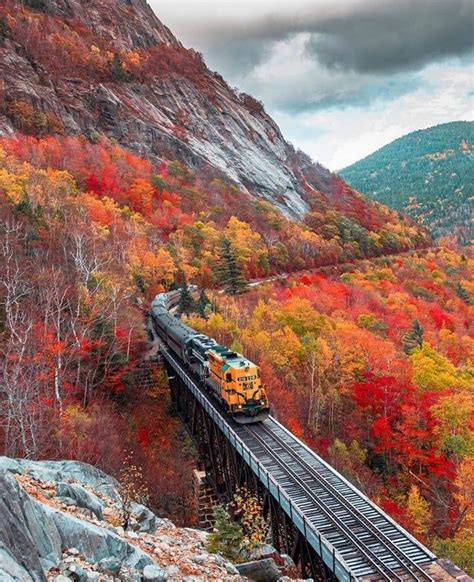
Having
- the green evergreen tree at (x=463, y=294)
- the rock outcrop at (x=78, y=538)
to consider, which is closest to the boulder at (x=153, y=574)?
the rock outcrop at (x=78, y=538)

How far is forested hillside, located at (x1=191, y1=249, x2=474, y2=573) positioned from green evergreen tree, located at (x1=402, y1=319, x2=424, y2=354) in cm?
13

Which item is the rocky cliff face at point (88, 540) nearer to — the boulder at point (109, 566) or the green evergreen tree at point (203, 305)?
the boulder at point (109, 566)

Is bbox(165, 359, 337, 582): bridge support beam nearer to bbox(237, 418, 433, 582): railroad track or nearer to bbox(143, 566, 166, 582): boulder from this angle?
bbox(237, 418, 433, 582): railroad track

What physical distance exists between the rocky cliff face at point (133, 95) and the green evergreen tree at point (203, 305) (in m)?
50.7

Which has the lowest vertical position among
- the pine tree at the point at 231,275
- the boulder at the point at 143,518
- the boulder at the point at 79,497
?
the boulder at the point at 143,518

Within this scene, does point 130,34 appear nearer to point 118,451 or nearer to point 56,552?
point 118,451

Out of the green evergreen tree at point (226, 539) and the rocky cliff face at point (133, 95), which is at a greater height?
the rocky cliff face at point (133, 95)

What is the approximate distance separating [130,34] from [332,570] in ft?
476

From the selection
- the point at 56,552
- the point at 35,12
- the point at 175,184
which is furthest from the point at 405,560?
the point at 35,12

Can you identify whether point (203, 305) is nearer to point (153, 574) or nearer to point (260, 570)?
point (260, 570)

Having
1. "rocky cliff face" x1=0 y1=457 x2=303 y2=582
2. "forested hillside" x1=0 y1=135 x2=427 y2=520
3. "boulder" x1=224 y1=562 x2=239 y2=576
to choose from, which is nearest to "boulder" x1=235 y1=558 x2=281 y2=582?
"rocky cliff face" x1=0 y1=457 x2=303 y2=582

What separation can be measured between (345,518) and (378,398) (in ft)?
87.8

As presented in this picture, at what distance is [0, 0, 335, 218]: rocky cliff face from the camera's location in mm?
96812

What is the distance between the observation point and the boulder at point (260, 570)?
15086mm
